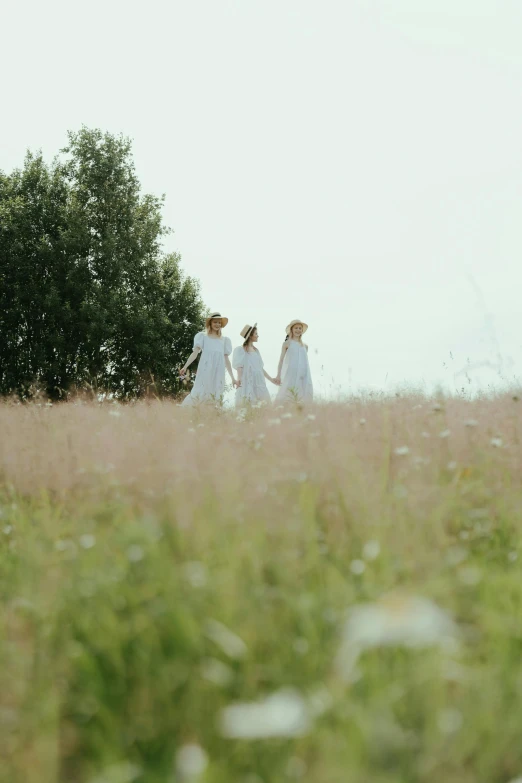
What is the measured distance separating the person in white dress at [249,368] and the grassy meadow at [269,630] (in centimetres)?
1139

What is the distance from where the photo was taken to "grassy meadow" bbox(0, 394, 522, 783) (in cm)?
208

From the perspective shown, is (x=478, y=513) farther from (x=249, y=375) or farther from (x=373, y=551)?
(x=249, y=375)

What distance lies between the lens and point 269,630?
261 cm

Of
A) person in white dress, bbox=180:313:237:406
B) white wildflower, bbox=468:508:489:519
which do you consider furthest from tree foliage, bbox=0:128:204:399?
white wildflower, bbox=468:508:489:519

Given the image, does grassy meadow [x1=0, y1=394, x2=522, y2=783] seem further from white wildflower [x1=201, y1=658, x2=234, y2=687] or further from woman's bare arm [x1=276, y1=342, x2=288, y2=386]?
woman's bare arm [x1=276, y1=342, x2=288, y2=386]

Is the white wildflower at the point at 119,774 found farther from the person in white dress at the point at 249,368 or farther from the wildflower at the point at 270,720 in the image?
the person in white dress at the point at 249,368

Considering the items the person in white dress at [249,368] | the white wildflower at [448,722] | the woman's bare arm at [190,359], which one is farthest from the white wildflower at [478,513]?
the person in white dress at [249,368]

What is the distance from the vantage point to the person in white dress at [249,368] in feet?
53.0

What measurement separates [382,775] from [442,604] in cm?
101

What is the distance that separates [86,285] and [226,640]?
82.8 ft

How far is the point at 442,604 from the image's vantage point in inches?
113

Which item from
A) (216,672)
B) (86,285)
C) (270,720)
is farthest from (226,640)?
(86,285)

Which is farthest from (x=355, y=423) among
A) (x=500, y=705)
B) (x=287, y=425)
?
(x=500, y=705)

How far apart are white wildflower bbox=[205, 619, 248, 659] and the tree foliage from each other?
926 inches
